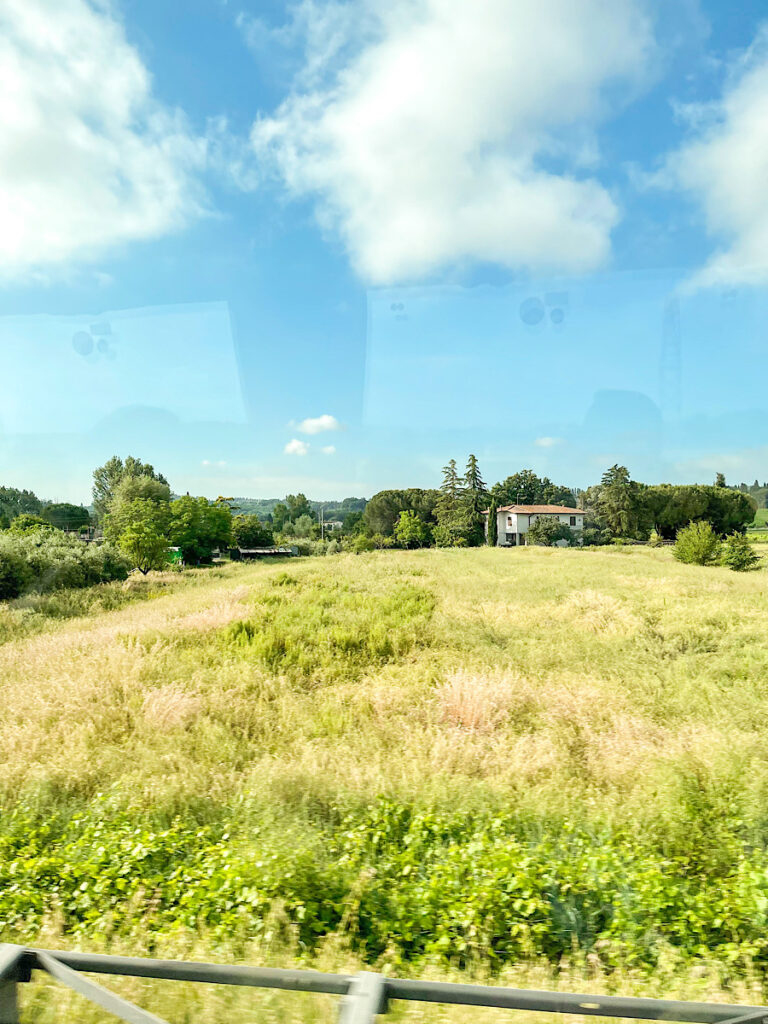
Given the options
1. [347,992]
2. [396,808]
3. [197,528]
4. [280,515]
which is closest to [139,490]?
[197,528]

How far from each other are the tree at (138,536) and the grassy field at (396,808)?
18.8 m

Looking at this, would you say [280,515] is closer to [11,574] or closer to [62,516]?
[62,516]

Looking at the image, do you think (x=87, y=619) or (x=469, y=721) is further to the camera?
(x=87, y=619)

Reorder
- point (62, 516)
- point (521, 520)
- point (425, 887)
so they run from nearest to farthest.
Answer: point (425, 887)
point (62, 516)
point (521, 520)

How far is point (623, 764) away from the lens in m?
5.04

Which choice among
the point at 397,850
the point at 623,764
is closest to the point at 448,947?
the point at 397,850

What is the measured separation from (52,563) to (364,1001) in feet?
74.3

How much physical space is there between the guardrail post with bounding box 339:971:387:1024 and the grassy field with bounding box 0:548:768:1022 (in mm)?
110

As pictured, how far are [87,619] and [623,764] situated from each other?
13.7 meters

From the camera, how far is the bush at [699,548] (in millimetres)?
28062

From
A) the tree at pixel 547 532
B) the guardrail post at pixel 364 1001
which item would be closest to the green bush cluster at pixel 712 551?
the tree at pixel 547 532

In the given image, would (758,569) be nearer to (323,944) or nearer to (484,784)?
(484,784)

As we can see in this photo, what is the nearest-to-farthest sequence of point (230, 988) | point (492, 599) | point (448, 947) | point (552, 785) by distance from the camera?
point (230, 988) → point (448, 947) → point (552, 785) → point (492, 599)

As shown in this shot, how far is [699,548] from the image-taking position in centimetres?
2809
